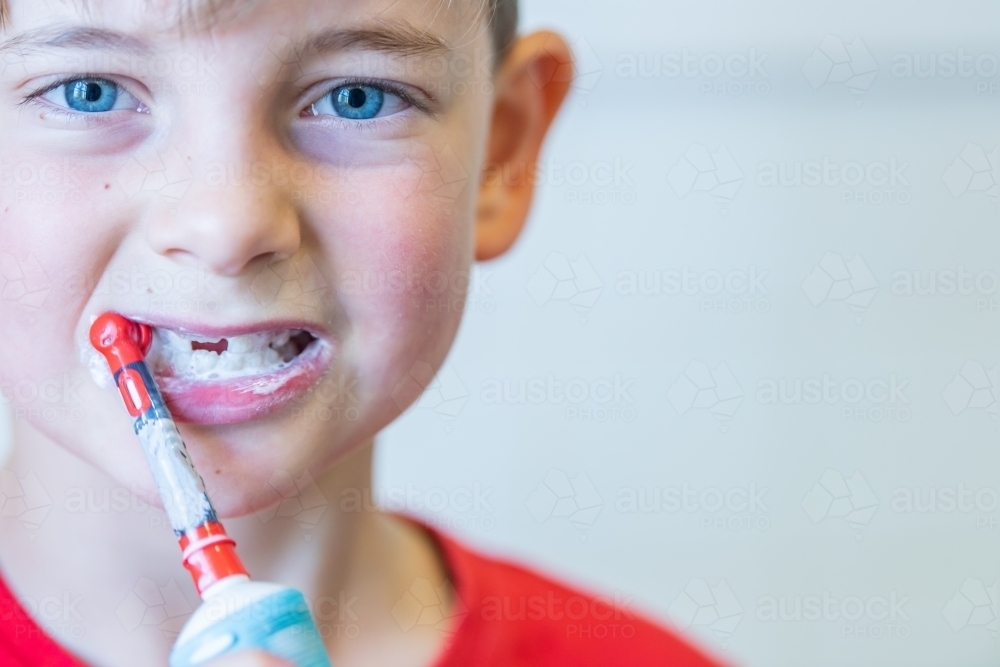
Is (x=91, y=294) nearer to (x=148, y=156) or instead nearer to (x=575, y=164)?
(x=148, y=156)

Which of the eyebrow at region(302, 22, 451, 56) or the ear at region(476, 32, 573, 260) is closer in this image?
the eyebrow at region(302, 22, 451, 56)

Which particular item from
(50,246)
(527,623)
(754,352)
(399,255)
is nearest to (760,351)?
(754,352)

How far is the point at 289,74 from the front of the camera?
0.49 m

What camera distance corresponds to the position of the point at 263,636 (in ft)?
1.28

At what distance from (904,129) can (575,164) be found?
361 mm

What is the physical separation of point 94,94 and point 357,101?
114 millimetres

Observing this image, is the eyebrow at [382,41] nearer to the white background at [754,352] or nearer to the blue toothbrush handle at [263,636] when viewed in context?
the blue toothbrush handle at [263,636]

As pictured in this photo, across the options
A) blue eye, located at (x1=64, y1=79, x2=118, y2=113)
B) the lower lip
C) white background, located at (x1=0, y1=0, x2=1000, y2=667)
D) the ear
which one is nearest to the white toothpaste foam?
the lower lip

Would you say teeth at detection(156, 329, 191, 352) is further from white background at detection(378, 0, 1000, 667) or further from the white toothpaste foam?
white background at detection(378, 0, 1000, 667)

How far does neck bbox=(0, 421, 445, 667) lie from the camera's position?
0.57 meters

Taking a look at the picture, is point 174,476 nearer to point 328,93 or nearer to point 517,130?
point 328,93

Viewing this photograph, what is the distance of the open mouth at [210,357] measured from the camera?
0.51 metres

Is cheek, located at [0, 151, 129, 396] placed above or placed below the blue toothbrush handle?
above

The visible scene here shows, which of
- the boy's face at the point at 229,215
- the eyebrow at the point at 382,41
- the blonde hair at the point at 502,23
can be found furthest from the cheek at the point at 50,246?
the blonde hair at the point at 502,23
